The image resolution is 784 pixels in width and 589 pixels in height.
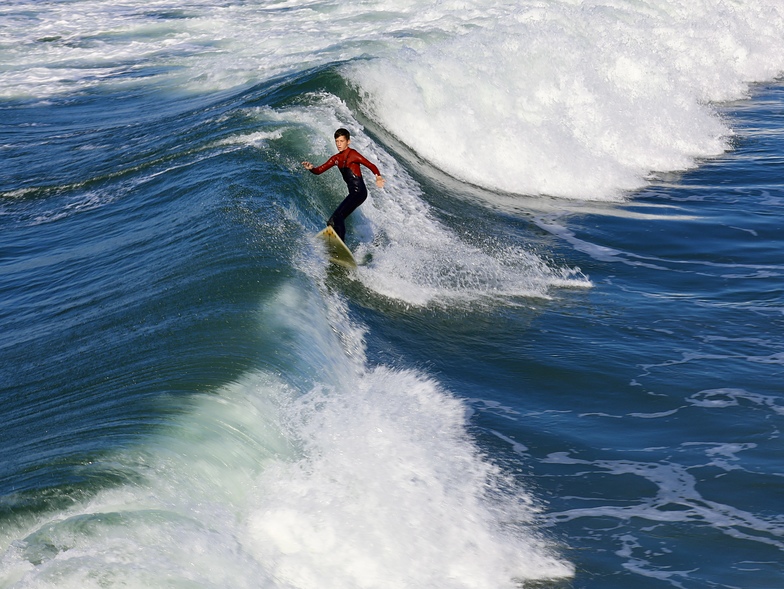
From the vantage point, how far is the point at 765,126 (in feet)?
65.1

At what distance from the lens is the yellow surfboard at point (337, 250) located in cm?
1062

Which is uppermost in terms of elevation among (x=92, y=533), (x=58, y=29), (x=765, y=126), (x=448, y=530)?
(x=58, y=29)

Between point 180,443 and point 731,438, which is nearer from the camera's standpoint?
point 180,443

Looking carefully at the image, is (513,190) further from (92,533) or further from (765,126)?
(92,533)

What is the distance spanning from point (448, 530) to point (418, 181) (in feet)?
31.0

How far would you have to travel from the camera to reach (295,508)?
5.97 meters

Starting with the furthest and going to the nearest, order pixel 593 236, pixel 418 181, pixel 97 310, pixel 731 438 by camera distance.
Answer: pixel 418 181 < pixel 593 236 < pixel 97 310 < pixel 731 438

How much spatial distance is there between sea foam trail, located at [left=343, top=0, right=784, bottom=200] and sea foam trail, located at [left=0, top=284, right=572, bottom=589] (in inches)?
365

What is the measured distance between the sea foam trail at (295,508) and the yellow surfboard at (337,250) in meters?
2.91

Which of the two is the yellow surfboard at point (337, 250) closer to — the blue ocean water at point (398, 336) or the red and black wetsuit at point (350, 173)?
the blue ocean water at point (398, 336)

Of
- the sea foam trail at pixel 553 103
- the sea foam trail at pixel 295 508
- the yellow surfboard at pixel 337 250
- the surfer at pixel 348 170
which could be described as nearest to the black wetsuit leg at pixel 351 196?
the surfer at pixel 348 170

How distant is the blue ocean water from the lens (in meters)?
5.91

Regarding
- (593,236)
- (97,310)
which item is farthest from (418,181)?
(97,310)

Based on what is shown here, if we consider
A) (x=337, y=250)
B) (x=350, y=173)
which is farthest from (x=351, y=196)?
(x=337, y=250)
